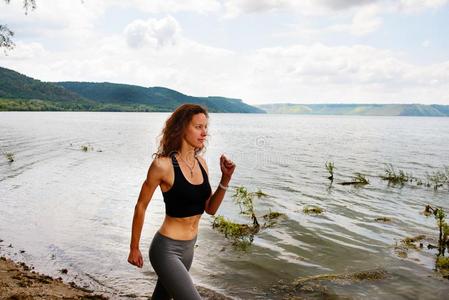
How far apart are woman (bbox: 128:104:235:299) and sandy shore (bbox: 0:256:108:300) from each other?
405 cm

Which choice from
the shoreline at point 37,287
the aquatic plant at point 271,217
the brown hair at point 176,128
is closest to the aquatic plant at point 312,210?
the aquatic plant at point 271,217

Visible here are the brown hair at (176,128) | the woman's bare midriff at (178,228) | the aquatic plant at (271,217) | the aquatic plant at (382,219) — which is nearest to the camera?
the woman's bare midriff at (178,228)

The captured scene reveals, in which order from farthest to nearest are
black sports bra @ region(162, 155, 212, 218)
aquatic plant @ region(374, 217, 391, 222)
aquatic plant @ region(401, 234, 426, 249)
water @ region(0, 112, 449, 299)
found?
aquatic plant @ region(374, 217, 391, 222)
aquatic plant @ region(401, 234, 426, 249)
water @ region(0, 112, 449, 299)
black sports bra @ region(162, 155, 212, 218)

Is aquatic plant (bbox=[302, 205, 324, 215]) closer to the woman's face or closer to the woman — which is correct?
the woman

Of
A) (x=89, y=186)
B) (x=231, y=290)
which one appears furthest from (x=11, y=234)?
(x=89, y=186)

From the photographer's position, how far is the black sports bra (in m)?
4.09

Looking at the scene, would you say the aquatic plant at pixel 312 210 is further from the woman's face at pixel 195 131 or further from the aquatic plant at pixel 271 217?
the woman's face at pixel 195 131

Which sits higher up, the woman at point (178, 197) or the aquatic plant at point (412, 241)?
the woman at point (178, 197)

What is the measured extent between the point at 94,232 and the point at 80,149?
100 feet

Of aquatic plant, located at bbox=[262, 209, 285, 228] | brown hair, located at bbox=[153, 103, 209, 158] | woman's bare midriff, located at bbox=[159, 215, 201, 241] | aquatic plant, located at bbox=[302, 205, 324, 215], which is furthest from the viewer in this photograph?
aquatic plant, located at bbox=[302, 205, 324, 215]

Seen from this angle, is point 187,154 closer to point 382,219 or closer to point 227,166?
point 227,166

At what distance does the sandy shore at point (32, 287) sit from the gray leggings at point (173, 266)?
4.12 m

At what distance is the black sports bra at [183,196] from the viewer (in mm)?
4090

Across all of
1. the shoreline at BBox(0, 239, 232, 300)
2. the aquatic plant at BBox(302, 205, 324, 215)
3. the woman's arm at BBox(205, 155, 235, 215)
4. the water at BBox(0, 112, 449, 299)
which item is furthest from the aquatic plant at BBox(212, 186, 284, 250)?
the woman's arm at BBox(205, 155, 235, 215)
